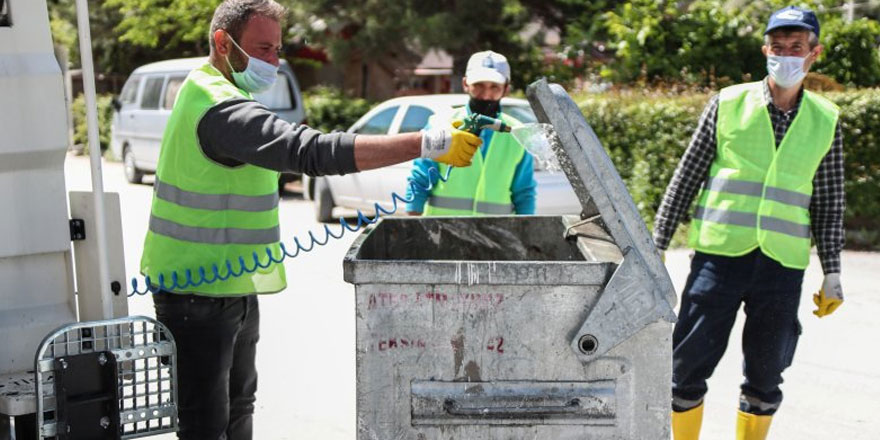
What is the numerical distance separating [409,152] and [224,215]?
0.75 meters

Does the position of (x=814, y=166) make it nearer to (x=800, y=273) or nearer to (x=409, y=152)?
(x=800, y=273)

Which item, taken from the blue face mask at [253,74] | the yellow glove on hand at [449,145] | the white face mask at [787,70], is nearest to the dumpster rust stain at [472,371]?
the yellow glove on hand at [449,145]

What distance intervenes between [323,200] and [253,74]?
9461 millimetres

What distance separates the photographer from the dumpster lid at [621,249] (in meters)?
2.76

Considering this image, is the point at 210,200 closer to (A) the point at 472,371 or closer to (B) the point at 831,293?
(A) the point at 472,371

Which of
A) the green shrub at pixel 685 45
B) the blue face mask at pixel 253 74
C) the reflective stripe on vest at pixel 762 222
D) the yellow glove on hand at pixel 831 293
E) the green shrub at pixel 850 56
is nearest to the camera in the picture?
the blue face mask at pixel 253 74

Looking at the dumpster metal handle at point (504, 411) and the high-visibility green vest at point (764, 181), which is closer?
the dumpster metal handle at point (504, 411)

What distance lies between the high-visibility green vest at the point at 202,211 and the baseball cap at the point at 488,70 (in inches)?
63.6

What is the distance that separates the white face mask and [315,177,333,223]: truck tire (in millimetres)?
8820

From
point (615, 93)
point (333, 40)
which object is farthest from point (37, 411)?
point (333, 40)

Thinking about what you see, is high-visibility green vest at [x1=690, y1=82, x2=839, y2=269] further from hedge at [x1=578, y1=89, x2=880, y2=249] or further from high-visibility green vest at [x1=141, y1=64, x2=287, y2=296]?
hedge at [x1=578, y1=89, x2=880, y2=249]

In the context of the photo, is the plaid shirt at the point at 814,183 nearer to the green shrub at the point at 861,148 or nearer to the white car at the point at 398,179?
the white car at the point at 398,179

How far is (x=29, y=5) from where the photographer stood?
10.2 ft

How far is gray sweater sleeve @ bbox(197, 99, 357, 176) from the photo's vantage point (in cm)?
289
